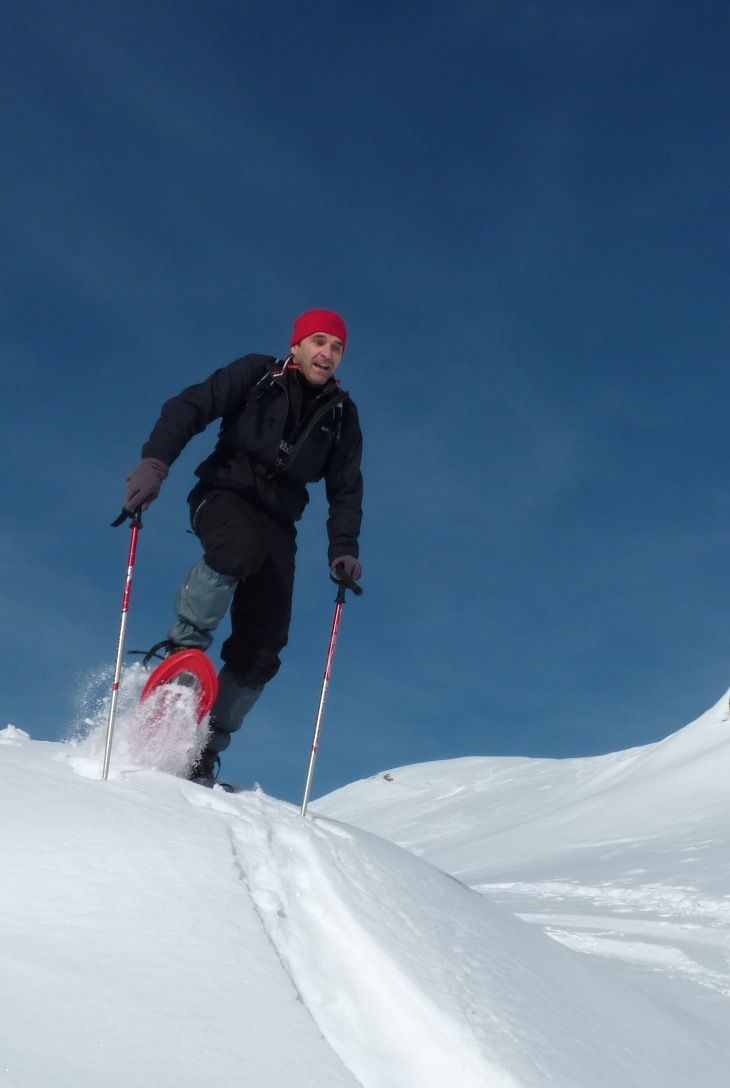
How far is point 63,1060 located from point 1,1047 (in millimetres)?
110

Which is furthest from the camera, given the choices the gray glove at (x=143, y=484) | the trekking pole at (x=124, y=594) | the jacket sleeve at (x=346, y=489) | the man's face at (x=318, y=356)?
the jacket sleeve at (x=346, y=489)

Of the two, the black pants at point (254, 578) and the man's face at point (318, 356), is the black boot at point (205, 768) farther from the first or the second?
the man's face at point (318, 356)

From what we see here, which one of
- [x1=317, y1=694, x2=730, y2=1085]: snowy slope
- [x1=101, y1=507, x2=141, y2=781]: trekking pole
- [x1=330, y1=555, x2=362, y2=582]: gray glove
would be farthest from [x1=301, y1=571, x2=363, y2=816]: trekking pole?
[x1=317, y1=694, x2=730, y2=1085]: snowy slope

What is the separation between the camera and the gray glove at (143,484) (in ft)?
12.3

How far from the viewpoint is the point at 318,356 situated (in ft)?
14.1

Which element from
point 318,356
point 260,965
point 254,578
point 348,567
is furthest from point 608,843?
point 260,965

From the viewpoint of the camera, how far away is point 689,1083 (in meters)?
2.76

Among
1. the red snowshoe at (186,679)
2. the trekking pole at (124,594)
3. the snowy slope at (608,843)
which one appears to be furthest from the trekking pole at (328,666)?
the snowy slope at (608,843)

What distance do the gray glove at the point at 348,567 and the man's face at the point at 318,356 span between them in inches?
32.1

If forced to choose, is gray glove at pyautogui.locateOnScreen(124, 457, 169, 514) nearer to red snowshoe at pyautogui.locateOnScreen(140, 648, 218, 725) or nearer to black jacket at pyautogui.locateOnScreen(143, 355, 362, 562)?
black jacket at pyautogui.locateOnScreen(143, 355, 362, 562)

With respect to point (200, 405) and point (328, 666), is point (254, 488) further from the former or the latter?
point (328, 666)

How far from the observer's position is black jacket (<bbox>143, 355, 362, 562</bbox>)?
13.5ft

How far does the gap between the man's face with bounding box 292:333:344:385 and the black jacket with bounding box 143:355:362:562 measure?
45 mm

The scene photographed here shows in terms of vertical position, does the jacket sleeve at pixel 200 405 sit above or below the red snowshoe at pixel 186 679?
above
